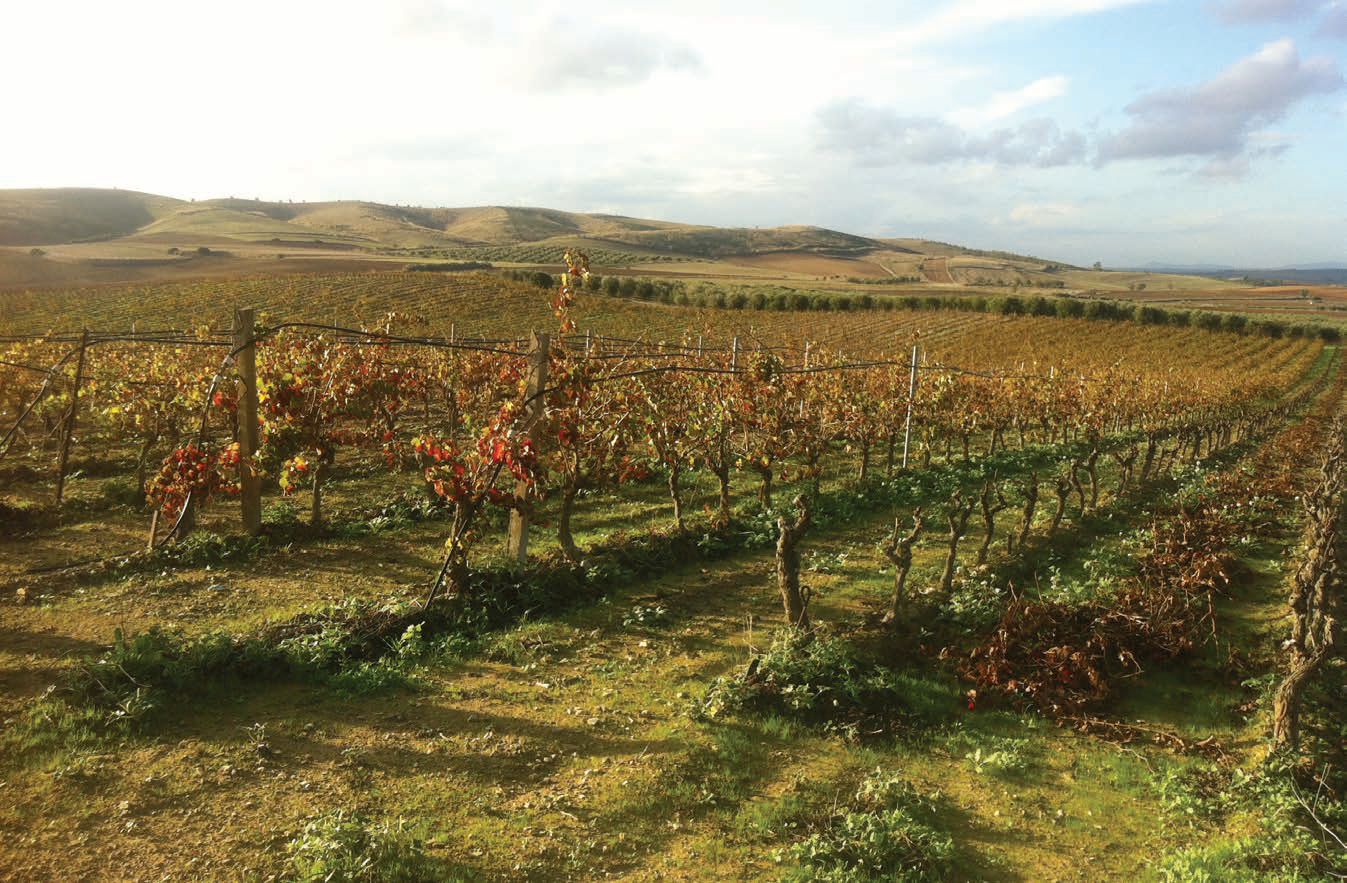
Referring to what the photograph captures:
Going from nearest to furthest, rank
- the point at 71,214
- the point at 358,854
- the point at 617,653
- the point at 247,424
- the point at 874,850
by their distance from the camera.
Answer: the point at 358,854, the point at 874,850, the point at 617,653, the point at 247,424, the point at 71,214

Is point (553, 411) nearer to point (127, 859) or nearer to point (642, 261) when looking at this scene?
point (127, 859)

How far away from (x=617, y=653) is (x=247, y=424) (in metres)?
5.79

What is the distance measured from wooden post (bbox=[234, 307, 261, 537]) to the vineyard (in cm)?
4

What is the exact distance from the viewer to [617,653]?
22.9 feet

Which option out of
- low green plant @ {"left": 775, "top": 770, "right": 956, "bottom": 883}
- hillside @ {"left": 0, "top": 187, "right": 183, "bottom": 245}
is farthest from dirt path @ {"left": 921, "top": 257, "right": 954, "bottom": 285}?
hillside @ {"left": 0, "top": 187, "right": 183, "bottom": 245}

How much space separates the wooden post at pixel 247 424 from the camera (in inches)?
352

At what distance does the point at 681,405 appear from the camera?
11.3m

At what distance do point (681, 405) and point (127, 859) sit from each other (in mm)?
8457

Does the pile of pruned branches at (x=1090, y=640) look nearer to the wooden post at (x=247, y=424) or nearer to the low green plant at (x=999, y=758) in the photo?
the low green plant at (x=999, y=758)

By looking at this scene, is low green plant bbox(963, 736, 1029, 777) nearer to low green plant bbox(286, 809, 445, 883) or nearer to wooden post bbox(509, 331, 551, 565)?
low green plant bbox(286, 809, 445, 883)

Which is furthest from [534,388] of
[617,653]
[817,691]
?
[817,691]

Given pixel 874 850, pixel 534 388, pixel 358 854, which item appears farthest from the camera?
pixel 534 388

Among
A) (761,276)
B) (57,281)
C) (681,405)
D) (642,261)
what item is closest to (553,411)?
(681,405)

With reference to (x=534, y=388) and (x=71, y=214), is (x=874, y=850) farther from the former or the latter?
(x=71, y=214)
